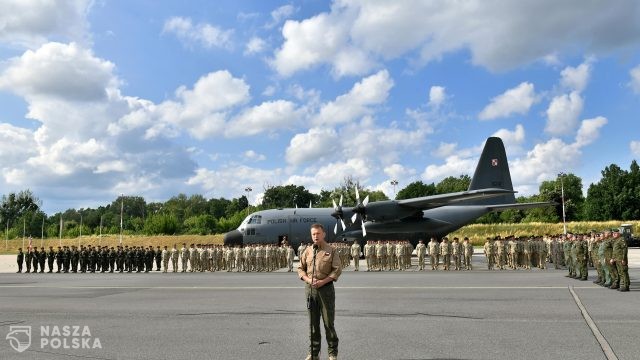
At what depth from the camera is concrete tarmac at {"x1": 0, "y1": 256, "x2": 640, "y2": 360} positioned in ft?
23.6

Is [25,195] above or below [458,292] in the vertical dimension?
above

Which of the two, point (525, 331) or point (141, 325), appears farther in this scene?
point (141, 325)

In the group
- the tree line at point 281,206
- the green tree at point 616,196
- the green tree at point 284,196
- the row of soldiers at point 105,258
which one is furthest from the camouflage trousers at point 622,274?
the green tree at point 284,196

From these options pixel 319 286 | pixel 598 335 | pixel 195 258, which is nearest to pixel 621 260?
pixel 598 335

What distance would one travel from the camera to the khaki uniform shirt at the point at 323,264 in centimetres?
658

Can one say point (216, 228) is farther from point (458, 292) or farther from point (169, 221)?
point (458, 292)

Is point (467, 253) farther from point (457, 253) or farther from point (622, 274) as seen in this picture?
point (622, 274)

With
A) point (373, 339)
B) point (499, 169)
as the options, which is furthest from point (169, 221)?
point (373, 339)

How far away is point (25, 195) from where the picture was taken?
126250mm

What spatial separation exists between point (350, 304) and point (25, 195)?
134 meters

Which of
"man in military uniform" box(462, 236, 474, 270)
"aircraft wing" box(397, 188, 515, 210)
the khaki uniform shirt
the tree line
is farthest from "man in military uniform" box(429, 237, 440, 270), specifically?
the tree line
